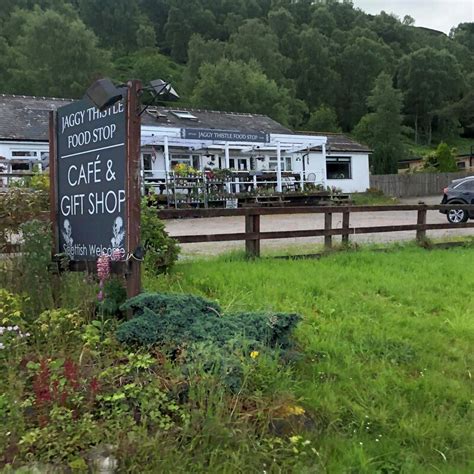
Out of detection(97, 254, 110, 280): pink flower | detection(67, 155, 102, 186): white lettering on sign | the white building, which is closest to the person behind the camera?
detection(97, 254, 110, 280): pink flower

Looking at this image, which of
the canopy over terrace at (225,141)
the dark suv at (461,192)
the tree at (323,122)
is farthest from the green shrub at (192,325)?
the tree at (323,122)

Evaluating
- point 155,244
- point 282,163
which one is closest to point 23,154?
point 282,163

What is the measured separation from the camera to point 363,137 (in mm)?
61906

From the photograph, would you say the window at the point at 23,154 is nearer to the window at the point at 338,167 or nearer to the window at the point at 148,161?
the window at the point at 148,161

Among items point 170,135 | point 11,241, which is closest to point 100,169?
point 11,241

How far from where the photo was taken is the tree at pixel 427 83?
82.3m

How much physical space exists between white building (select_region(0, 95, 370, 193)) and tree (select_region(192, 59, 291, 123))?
15791 mm

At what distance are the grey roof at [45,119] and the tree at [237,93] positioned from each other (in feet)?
52.2

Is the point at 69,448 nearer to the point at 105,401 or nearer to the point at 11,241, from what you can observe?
the point at 105,401

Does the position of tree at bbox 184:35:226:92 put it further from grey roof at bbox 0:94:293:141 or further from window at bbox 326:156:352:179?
window at bbox 326:156:352:179

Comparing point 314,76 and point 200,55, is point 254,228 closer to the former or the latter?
point 200,55

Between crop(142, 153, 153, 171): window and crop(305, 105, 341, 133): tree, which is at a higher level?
crop(305, 105, 341, 133): tree

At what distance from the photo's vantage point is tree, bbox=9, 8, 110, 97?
5234cm

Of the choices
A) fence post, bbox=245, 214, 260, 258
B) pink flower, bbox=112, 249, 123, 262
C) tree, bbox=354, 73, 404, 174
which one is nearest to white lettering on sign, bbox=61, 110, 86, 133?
pink flower, bbox=112, 249, 123, 262
